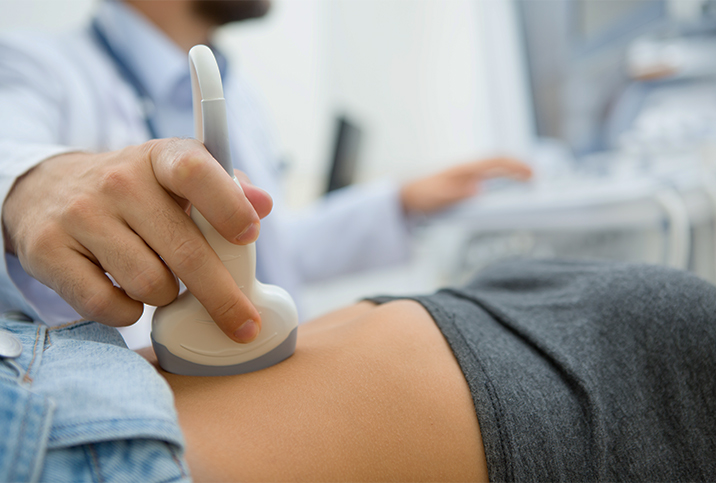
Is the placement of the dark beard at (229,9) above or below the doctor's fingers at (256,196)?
above

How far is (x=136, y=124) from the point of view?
782mm

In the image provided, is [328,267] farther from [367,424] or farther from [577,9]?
[577,9]

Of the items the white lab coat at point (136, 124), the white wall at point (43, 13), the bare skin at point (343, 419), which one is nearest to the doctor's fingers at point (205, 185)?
the bare skin at point (343, 419)

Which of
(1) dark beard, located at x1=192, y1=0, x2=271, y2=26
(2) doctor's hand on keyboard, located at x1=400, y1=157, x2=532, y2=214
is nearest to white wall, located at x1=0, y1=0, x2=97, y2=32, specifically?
(1) dark beard, located at x1=192, y1=0, x2=271, y2=26

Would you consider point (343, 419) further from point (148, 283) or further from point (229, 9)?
point (229, 9)

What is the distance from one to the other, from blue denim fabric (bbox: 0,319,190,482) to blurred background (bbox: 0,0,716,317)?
2.21ft

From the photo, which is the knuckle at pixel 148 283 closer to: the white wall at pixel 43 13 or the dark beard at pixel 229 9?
the dark beard at pixel 229 9

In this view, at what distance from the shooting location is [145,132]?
792 mm

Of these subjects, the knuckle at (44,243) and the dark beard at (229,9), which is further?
the dark beard at (229,9)

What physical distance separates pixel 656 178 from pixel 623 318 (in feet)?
1.73

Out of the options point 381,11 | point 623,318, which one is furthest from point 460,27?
A: point 623,318

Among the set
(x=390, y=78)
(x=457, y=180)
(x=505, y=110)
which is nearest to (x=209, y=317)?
(x=457, y=180)

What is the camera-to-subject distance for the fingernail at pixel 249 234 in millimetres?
276

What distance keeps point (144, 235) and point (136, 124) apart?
60 centimetres
